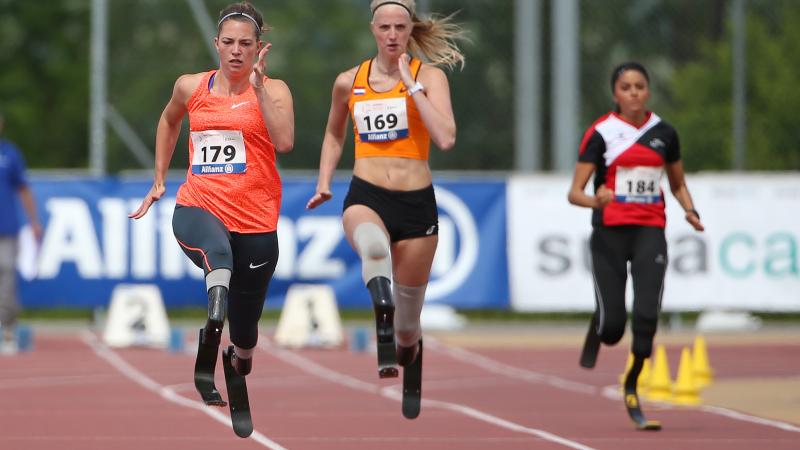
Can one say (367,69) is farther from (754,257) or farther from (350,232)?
(754,257)

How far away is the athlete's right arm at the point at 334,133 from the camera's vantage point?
1020 centimetres

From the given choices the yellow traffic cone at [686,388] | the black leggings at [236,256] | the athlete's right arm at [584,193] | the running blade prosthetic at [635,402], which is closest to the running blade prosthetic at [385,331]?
the black leggings at [236,256]

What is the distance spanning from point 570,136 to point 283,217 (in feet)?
12.3

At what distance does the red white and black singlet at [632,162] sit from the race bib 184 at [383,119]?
2.22m

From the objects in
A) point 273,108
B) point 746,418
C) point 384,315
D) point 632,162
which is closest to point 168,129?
point 273,108

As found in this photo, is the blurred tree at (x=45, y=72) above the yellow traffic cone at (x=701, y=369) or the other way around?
above

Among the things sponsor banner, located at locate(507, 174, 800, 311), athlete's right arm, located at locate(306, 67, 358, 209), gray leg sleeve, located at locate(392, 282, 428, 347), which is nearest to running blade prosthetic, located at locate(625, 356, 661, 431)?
gray leg sleeve, located at locate(392, 282, 428, 347)

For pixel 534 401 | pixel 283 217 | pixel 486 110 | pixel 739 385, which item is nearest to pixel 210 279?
pixel 534 401

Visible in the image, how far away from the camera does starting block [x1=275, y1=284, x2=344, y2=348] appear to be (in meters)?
19.6

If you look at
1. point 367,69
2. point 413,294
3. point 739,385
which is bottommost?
point 739,385

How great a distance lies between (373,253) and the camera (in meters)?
9.80

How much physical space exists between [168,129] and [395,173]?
1.28m

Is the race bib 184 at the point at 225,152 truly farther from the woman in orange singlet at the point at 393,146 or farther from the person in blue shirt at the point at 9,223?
the person in blue shirt at the point at 9,223

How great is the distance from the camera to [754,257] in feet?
68.5
